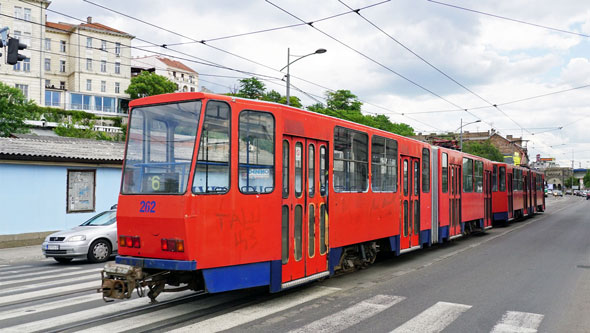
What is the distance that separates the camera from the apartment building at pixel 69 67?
69750 mm

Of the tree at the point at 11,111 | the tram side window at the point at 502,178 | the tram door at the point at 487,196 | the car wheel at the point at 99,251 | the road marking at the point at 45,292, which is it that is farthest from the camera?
the tree at the point at 11,111

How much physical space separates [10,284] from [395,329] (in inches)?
304

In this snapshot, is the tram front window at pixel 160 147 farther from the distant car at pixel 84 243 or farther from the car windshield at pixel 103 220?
the car windshield at pixel 103 220

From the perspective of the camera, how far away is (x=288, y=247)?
742cm

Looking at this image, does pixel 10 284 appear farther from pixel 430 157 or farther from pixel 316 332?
pixel 430 157

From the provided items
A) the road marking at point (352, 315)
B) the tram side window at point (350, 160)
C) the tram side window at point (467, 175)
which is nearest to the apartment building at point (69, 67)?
the tram side window at point (467, 175)

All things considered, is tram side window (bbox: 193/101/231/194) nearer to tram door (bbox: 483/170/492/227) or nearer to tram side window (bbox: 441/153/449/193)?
tram side window (bbox: 441/153/449/193)

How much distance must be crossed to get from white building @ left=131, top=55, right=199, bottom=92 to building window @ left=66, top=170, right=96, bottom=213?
79017mm

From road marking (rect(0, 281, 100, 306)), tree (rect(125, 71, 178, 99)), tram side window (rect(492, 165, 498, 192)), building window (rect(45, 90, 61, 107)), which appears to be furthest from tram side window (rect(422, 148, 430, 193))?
building window (rect(45, 90, 61, 107))

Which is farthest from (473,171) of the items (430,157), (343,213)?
(343,213)

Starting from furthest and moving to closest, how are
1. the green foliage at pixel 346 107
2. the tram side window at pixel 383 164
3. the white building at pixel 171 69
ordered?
the white building at pixel 171 69 < the green foliage at pixel 346 107 < the tram side window at pixel 383 164

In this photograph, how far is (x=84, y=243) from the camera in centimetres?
1289

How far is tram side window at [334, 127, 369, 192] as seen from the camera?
8.80m

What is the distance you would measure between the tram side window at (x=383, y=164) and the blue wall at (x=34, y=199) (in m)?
13.3
